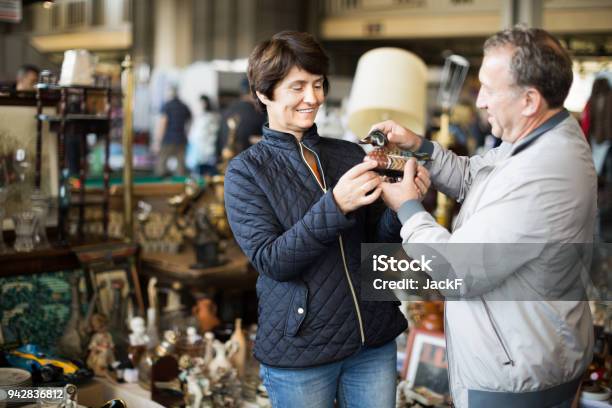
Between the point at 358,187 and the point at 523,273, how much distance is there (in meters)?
0.37

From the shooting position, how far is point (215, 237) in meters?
3.78

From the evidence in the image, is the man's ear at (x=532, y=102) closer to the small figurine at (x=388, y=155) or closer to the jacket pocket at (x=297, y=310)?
the small figurine at (x=388, y=155)

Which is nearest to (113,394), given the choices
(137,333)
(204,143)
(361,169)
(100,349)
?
(100,349)

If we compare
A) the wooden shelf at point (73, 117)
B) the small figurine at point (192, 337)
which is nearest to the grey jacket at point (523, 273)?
the small figurine at point (192, 337)

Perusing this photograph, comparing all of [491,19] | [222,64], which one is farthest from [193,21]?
[491,19]

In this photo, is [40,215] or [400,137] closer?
[400,137]

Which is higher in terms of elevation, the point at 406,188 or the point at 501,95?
the point at 501,95

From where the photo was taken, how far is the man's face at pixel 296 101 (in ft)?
5.52

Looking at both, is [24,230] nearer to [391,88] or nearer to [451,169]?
[391,88]

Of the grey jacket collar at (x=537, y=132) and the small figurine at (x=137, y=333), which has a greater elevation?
the grey jacket collar at (x=537, y=132)

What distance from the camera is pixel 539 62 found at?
4.47 ft

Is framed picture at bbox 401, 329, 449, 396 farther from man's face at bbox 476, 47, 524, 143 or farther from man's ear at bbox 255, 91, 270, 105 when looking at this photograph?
man's face at bbox 476, 47, 524, 143

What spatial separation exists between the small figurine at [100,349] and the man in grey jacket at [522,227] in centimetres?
167

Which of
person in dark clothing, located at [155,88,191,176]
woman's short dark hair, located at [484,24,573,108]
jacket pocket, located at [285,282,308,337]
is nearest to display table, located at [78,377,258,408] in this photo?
jacket pocket, located at [285,282,308,337]
